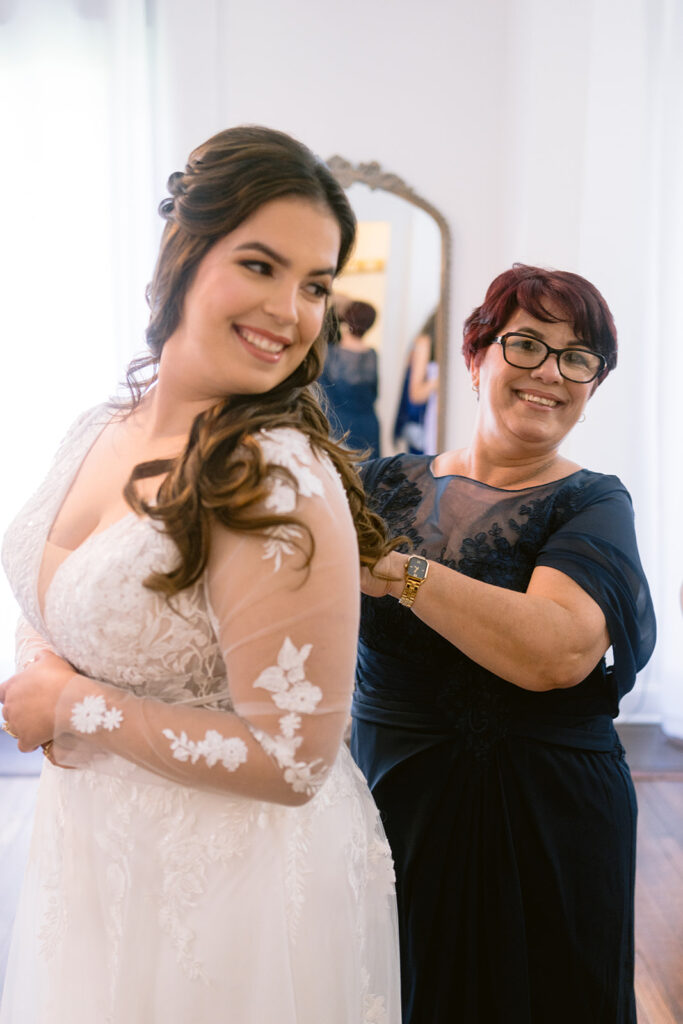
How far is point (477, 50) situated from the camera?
11.9 ft

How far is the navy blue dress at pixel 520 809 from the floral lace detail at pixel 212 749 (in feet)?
2.18

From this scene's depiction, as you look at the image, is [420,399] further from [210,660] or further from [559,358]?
[210,660]

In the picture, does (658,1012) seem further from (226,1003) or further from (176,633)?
(176,633)

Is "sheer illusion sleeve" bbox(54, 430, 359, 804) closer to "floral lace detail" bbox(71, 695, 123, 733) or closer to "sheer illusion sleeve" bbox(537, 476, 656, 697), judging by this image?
"floral lace detail" bbox(71, 695, 123, 733)

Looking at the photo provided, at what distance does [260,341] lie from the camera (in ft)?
3.17

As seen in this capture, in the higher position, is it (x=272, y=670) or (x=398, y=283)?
(x=398, y=283)

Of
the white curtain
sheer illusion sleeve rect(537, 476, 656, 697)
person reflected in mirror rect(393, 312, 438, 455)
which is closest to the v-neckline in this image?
sheer illusion sleeve rect(537, 476, 656, 697)

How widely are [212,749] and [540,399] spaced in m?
0.96

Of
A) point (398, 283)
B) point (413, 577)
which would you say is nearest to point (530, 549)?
point (413, 577)

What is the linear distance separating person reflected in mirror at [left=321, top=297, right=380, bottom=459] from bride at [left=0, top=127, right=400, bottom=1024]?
257 centimetres

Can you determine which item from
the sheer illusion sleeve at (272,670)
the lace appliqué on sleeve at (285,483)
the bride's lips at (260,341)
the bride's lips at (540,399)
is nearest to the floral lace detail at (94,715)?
the sheer illusion sleeve at (272,670)

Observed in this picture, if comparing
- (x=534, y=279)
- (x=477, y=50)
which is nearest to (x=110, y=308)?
(x=477, y=50)

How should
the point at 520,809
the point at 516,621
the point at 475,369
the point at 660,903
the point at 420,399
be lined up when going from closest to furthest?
the point at 516,621
the point at 520,809
the point at 475,369
the point at 660,903
the point at 420,399

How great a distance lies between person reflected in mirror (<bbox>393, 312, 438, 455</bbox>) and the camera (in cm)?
374
